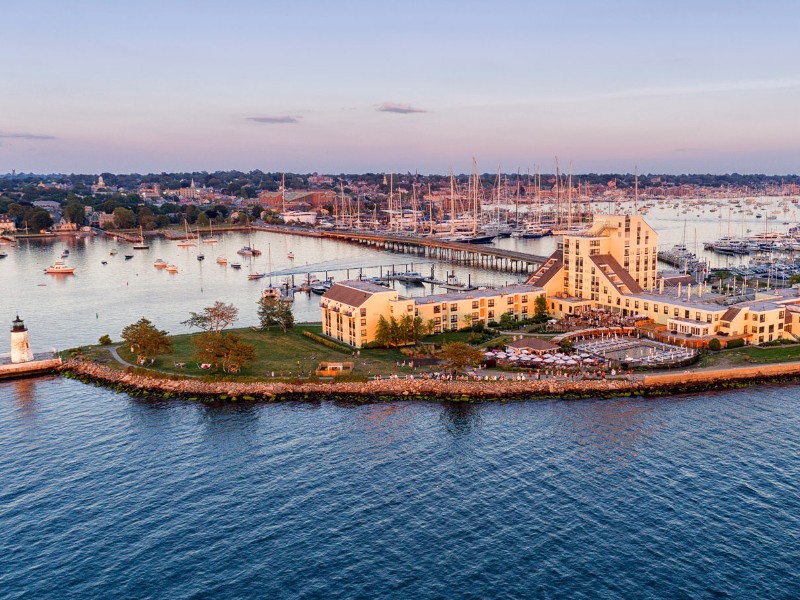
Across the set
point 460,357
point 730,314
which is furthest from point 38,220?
point 730,314

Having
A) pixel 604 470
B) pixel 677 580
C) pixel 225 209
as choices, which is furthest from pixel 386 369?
pixel 225 209

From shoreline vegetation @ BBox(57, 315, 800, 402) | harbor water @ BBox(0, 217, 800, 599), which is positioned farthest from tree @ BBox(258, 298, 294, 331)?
harbor water @ BBox(0, 217, 800, 599)

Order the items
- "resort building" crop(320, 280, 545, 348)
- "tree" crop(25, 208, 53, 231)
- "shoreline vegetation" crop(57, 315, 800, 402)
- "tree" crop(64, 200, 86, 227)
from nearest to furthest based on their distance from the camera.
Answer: "shoreline vegetation" crop(57, 315, 800, 402)
"resort building" crop(320, 280, 545, 348)
"tree" crop(25, 208, 53, 231)
"tree" crop(64, 200, 86, 227)

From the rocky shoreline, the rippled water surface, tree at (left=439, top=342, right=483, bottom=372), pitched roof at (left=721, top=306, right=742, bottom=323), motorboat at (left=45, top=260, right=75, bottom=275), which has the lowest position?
the rippled water surface

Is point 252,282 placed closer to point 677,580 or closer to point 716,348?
point 716,348

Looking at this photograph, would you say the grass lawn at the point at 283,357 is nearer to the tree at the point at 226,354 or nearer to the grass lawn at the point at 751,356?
the tree at the point at 226,354

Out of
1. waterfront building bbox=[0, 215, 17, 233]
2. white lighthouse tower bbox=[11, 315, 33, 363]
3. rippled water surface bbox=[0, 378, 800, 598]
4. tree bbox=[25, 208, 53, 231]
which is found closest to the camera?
rippled water surface bbox=[0, 378, 800, 598]

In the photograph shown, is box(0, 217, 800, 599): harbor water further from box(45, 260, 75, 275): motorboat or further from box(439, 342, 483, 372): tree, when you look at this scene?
box(45, 260, 75, 275): motorboat

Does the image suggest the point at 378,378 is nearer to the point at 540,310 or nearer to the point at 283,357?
the point at 283,357
